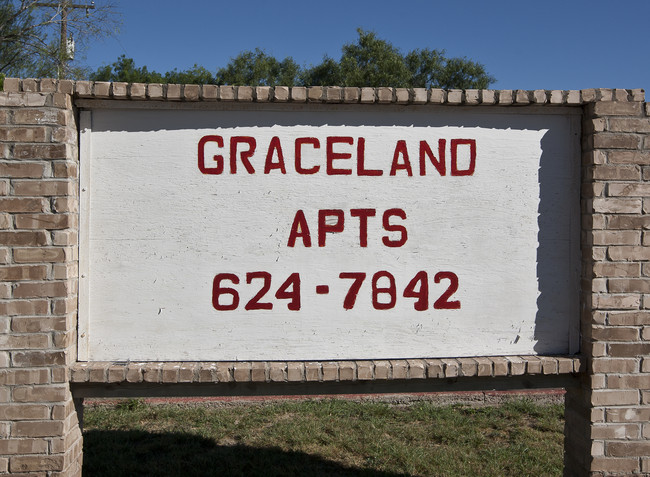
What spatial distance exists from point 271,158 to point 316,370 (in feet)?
4.29

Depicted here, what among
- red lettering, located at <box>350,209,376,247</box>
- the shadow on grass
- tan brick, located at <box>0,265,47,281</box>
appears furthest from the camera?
the shadow on grass

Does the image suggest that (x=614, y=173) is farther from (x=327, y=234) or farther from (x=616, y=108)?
(x=327, y=234)

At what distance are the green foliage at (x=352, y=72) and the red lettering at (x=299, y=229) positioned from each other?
826 inches

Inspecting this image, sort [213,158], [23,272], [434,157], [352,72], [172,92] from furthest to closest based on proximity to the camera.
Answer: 1. [352,72]
2. [434,157]
3. [213,158]
4. [172,92]
5. [23,272]

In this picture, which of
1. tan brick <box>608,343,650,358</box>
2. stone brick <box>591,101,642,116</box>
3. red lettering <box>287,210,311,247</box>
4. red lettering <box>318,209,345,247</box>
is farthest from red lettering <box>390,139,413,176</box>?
tan brick <box>608,343,650,358</box>

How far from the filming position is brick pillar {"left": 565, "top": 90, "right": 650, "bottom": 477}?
3.60 metres

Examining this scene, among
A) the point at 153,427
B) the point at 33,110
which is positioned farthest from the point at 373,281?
the point at 153,427

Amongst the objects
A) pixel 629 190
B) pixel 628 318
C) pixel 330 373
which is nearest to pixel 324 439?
pixel 330 373

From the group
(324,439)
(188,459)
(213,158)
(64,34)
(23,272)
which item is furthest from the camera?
(64,34)

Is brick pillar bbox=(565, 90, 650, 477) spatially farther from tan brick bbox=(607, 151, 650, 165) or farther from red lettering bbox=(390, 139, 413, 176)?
red lettering bbox=(390, 139, 413, 176)

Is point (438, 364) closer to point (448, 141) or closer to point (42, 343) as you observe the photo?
point (448, 141)

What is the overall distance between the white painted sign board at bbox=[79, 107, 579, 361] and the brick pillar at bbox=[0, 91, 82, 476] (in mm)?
194

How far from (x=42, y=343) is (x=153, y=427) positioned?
277cm

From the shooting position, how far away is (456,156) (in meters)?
3.71
